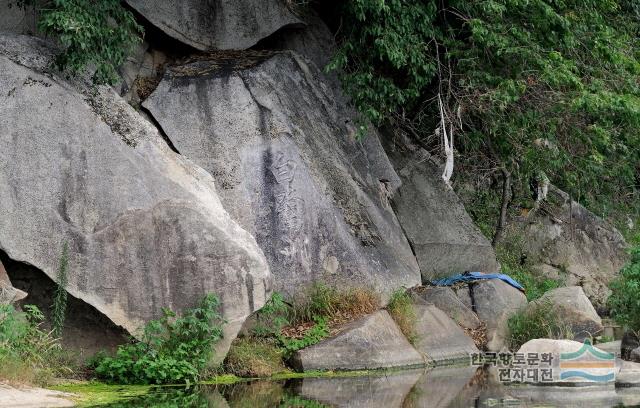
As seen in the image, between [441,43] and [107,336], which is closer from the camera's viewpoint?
[107,336]

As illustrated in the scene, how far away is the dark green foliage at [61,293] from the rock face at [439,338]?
17.2 ft

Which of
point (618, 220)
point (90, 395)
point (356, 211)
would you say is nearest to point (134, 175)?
point (90, 395)

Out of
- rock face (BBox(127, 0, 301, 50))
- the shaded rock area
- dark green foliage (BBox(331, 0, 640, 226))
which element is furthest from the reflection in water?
rock face (BBox(127, 0, 301, 50))

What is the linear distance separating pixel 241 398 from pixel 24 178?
407 cm

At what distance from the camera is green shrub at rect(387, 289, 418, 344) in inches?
556

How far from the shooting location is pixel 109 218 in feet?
39.5

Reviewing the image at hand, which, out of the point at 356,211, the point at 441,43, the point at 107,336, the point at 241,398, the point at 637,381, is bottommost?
the point at 637,381

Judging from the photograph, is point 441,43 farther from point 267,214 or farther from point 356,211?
point 267,214

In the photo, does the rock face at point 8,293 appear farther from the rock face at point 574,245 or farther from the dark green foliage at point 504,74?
the rock face at point 574,245

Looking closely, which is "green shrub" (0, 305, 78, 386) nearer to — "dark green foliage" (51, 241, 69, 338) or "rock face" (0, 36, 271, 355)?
"dark green foliage" (51, 241, 69, 338)

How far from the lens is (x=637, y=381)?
1160 cm

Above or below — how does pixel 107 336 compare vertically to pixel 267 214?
below

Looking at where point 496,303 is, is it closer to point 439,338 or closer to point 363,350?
point 439,338

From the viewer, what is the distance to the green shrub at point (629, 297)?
45.9 ft
